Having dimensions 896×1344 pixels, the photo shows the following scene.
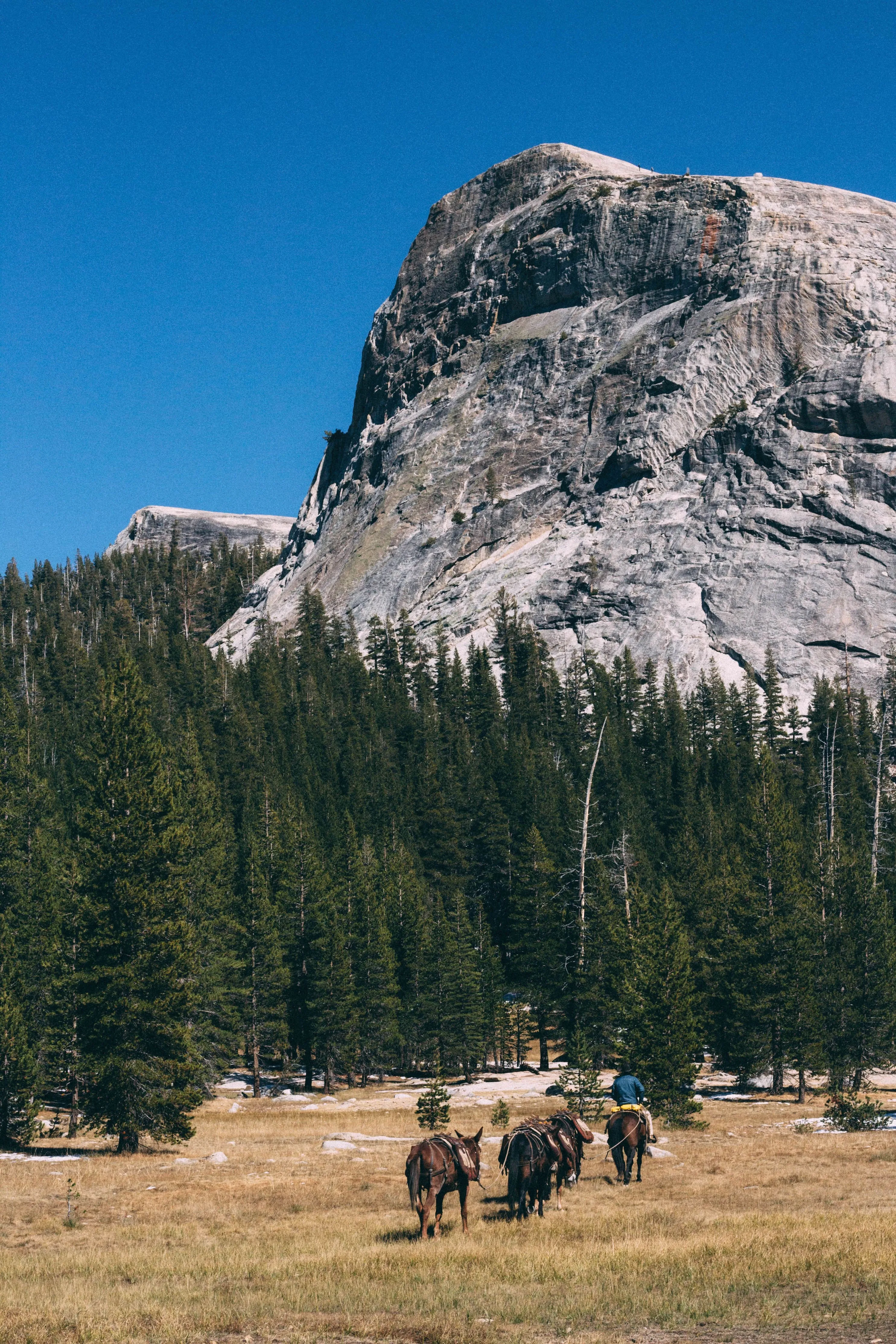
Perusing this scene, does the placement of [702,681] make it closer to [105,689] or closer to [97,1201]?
[105,689]

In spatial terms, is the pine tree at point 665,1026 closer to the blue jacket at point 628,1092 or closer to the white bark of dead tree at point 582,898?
the blue jacket at point 628,1092

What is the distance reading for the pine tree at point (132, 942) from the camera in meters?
30.9

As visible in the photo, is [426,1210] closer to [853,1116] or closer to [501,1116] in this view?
[501,1116]

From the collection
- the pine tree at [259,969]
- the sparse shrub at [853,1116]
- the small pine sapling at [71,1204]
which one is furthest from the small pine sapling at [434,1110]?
the pine tree at [259,969]

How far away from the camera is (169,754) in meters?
67.4

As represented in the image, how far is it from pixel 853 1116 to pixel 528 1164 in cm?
1603

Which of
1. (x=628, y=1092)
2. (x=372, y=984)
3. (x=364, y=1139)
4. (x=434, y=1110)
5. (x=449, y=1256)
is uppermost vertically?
(x=628, y=1092)

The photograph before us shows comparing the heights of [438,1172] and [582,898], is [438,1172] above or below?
below

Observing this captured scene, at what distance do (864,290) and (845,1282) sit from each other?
145m

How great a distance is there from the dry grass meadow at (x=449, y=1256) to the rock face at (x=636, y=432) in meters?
101

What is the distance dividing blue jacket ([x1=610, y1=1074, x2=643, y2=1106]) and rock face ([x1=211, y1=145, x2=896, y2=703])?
331 feet

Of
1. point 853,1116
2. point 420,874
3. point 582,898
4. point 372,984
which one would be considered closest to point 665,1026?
point 853,1116

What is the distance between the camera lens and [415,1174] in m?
19.0

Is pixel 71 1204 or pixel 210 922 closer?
pixel 71 1204
